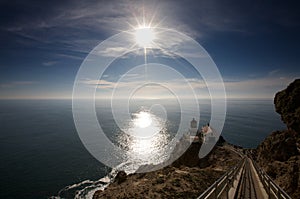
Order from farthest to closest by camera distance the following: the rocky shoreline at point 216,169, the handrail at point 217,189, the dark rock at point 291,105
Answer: the dark rock at point 291,105 < the rocky shoreline at point 216,169 < the handrail at point 217,189

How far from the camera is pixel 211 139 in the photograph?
4966cm

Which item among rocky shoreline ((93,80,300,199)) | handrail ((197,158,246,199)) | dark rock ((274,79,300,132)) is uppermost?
dark rock ((274,79,300,132))

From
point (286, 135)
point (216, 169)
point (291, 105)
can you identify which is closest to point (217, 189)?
point (216, 169)

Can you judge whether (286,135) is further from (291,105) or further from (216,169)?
(216,169)

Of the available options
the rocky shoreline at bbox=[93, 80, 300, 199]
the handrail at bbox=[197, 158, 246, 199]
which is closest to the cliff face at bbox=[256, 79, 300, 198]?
the rocky shoreline at bbox=[93, 80, 300, 199]

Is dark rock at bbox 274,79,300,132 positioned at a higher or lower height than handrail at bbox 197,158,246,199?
higher

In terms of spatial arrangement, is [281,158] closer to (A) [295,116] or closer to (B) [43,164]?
(A) [295,116]

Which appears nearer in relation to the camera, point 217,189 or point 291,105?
point 217,189

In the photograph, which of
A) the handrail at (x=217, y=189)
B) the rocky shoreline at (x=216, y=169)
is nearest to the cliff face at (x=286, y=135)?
the rocky shoreline at (x=216, y=169)

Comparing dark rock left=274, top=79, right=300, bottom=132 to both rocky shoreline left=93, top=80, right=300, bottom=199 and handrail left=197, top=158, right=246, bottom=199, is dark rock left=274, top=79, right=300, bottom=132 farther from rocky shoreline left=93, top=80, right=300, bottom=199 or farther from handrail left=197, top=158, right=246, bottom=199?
handrail left=197, top=158, right=246, bottom=199

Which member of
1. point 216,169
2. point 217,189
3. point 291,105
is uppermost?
point 291,105

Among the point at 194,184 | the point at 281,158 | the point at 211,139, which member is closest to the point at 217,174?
the point at 194,184

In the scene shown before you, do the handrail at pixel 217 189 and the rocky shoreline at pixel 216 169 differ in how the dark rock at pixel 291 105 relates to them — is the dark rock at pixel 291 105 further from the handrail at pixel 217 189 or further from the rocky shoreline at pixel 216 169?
the handrail at pixel 217 189

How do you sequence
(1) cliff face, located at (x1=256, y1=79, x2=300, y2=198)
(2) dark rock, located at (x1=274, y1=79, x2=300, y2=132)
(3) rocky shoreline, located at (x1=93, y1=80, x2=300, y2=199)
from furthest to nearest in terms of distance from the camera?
(2) dark rock, located at (x1=274, y1=79, x2=300, y2=132)
(1) cliff face, located at (x1=256, y1=79, x2=300, y2=198)
(3) rocky shoreline, located at (x1=93, y1=80, x2=300, y2=199)
